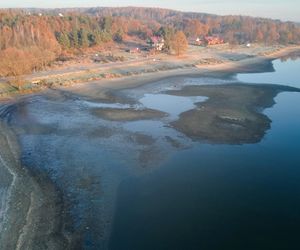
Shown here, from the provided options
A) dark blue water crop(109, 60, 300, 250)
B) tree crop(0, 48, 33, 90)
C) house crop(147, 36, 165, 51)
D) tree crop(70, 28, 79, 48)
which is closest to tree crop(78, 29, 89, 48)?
tree crop(70, 28, 79, 48)

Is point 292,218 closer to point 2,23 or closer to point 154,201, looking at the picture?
point 154,201

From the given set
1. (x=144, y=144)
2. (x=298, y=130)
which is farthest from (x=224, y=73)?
(x=144, y=144)

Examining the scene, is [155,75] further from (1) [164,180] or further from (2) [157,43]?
(1) [164,180]

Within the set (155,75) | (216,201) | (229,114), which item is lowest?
(155,75)

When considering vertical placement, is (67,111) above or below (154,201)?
below

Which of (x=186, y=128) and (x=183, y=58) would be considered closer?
(x=186, y=128)

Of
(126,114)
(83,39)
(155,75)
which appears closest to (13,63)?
(155,75)
